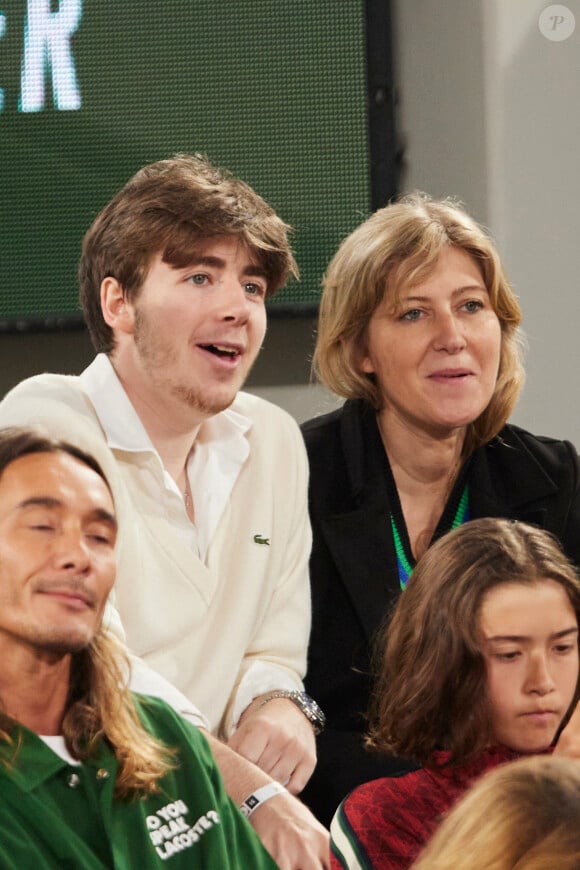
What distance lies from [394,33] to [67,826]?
2.00 m

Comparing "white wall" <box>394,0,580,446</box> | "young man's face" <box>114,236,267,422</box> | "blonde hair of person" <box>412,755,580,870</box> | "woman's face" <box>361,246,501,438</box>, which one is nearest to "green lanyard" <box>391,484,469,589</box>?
"woman's face" <box>361,246,501,438</box>

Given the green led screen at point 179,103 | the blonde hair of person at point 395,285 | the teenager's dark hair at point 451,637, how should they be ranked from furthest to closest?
the green led screen at point 179,103, the blonde hair of person at point 395,285, the teenager's dark hair at point 451,637

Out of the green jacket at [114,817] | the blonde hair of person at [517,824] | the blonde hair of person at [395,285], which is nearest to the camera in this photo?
the blonde hair of person at [517,824]

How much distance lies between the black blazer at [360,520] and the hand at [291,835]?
350mm

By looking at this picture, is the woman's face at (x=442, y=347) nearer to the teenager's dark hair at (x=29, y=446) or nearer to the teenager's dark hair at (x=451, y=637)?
the teenager's dark hair at (x=451, y=637)

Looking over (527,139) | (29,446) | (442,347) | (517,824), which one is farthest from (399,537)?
(517,824)

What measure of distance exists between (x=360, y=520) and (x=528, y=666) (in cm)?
56

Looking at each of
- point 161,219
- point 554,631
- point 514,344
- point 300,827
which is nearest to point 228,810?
point 300,827

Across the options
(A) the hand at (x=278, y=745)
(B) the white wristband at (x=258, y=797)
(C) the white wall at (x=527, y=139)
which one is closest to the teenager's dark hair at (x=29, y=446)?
(B) the white wristband at (x=258, y=797)

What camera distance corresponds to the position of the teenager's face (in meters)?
1.66

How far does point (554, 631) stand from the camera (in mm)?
1688

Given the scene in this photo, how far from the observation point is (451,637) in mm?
1719

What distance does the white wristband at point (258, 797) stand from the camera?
1646mm

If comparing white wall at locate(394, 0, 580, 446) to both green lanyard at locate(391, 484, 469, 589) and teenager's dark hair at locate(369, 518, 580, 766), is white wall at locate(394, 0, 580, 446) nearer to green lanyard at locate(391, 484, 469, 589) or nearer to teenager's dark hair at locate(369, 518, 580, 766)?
green lanyard at locate(391, 484, 469, 589)
